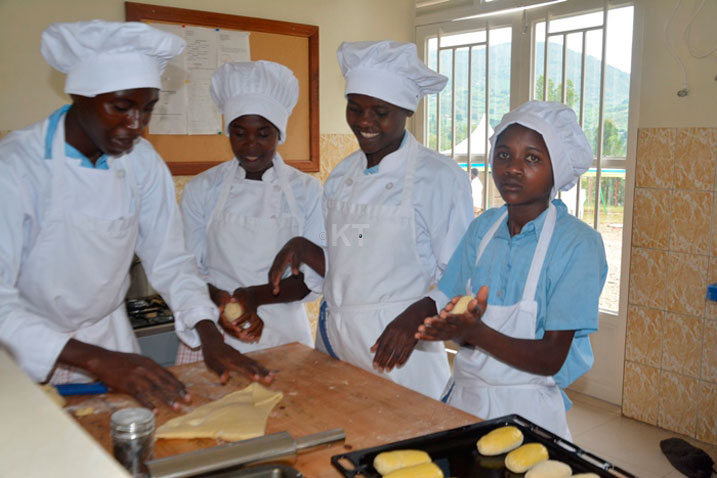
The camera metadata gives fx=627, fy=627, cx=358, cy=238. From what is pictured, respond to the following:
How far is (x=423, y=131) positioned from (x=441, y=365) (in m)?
2.53

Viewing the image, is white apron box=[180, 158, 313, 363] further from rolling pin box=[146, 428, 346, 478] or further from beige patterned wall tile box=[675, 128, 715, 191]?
beige patterned wall tile box=[675, 128, 715, 191]

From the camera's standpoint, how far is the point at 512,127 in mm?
1468

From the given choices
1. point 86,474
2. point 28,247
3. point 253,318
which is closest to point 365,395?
point 253,318

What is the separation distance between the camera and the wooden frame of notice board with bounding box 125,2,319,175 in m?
2.99

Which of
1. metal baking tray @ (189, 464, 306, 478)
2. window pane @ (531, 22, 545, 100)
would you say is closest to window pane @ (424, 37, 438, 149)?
window pane @ (531, 22, 545, 100)

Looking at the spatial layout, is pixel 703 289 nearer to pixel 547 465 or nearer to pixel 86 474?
pixel 547 465

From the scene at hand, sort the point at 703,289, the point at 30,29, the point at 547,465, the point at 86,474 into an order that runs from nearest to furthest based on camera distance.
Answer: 1. the point at 86,474
2. the point at 547,465
3. the point at 30,29
4. the point at 703,289

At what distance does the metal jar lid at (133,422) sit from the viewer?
0.91 meters

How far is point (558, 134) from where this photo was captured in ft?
4.68

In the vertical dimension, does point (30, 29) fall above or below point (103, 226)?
above

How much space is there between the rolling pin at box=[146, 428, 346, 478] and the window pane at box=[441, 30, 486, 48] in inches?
121

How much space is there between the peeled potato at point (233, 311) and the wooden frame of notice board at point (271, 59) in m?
1.49

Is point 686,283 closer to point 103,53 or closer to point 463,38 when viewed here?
point 463,38

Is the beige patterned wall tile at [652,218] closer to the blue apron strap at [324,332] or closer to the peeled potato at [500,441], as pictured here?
the blue apron strap at [324,332]
